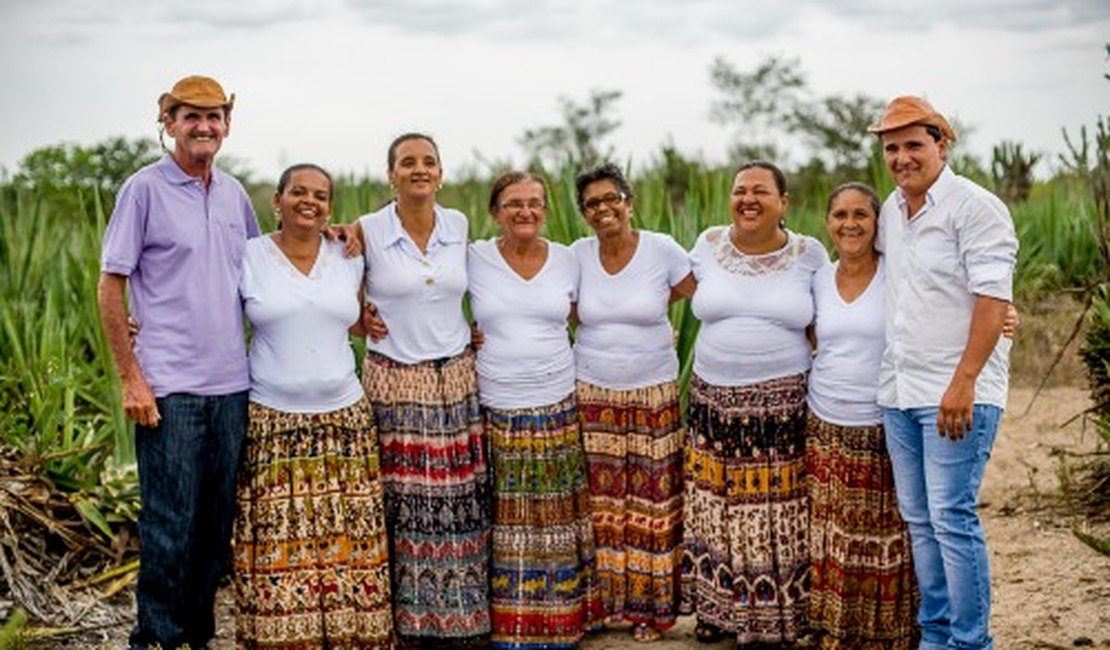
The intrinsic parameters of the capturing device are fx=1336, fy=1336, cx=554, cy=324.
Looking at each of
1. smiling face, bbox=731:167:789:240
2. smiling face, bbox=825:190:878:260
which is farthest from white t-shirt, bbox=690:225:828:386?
smiling face, bbox=825:190:878:260

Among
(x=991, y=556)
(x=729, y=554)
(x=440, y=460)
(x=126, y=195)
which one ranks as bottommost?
(x=991, y=556)

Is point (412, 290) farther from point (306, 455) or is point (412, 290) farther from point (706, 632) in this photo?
point (706, 632)

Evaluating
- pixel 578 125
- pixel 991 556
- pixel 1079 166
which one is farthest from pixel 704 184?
pixel 578 125

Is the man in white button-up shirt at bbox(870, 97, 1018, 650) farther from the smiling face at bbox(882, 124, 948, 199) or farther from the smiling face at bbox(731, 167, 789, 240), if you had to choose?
the smiling face at bbox(731, 167, 789, 240)

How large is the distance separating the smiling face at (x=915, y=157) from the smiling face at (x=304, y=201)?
1861 mm

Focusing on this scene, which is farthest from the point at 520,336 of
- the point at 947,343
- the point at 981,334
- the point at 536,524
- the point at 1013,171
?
the point at 1013,171

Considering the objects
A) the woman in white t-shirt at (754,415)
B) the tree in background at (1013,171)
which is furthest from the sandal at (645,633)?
the tree in background at (1013,171)

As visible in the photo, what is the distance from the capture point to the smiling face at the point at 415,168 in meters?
4.67

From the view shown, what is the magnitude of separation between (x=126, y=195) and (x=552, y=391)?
5.24 ft

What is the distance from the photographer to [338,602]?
4578 mm

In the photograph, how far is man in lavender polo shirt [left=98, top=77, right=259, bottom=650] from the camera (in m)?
4.25

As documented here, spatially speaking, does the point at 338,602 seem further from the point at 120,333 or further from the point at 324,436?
the point at 120,333

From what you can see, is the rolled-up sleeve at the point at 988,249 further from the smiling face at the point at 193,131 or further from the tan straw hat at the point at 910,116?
the smiling face at the point at 193,131

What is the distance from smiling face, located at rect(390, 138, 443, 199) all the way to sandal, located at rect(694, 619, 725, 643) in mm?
1873
